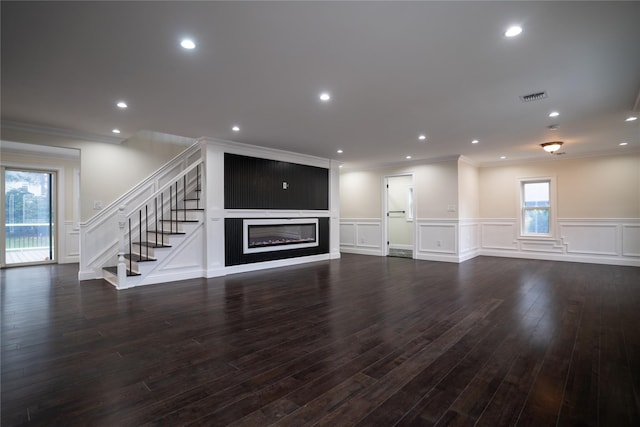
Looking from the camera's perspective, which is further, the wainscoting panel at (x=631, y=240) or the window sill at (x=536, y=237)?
the window sill at (x=536, y=237)

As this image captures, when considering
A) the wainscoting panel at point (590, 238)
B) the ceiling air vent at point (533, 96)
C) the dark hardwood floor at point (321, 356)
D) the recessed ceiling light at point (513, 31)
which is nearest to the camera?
the dark hardwood floor at point (321, 356)

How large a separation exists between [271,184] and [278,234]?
114 centimetres

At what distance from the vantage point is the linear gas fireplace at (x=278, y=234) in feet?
21.1

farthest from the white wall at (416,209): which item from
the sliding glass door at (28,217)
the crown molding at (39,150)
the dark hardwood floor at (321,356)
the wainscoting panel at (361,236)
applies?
the sliding glass door at (28,217)

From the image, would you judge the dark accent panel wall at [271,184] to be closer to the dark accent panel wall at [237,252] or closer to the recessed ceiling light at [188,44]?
the dark accent panel wall at [237,252]

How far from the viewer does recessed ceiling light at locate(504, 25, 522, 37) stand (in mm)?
2346

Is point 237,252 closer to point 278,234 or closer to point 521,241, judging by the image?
point 278,234

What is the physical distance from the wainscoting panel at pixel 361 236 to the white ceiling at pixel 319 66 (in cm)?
417

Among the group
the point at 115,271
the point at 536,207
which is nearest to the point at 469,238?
the point at 536,207

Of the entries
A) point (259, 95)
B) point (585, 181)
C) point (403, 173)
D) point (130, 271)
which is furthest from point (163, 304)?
point (585, 181)

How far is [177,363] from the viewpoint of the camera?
2.36 m

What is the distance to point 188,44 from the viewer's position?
256cm

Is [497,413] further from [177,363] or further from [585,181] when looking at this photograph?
[585,181]

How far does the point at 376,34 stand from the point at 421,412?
104 inches
